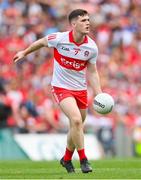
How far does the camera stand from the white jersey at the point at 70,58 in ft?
39.9

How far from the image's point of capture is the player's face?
474 inches

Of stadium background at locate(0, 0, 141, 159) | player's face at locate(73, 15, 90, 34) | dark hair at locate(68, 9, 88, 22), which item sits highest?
dark hair at locate(68, 9, 88, 22)

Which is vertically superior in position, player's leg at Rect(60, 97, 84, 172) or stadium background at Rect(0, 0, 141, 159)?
player's leg at Rect(60, 97, 84, 172)

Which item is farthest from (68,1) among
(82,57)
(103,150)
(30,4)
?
(82,57)

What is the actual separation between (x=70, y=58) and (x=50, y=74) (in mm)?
11639

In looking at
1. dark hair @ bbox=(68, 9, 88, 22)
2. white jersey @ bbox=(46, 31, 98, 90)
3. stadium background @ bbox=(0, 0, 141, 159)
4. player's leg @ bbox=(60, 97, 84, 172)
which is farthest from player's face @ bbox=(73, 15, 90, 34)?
stadium background @ bbox=(0, 0, 141, 159)

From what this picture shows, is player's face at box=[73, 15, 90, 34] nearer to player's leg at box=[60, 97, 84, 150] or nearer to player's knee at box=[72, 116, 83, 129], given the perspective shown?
player's leg at box=[60, 97, 84, 150]

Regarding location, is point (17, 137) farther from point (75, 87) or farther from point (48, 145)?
point (75, 87)

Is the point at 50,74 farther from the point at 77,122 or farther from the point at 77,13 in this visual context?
the point at 77,122

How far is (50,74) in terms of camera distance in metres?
23.8

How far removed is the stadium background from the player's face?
7792 millimetres

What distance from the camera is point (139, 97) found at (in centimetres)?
2427

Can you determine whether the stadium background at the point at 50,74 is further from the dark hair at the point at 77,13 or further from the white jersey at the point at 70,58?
the dark hair at the point at 77,13

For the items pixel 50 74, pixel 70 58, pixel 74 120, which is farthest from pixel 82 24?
pixel 50 74
